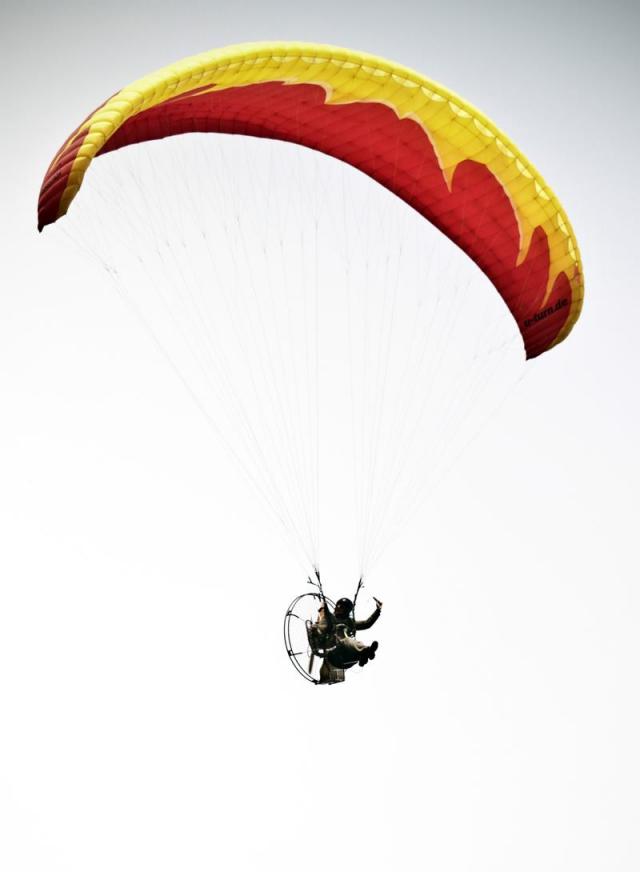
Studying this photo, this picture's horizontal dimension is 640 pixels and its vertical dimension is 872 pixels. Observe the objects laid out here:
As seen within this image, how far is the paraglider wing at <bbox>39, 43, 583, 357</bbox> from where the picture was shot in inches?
760

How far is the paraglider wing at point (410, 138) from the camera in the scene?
1930 centimetres

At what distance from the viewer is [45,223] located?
17.1 m

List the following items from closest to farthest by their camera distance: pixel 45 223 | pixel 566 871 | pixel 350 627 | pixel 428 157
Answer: pixel 45 223 → pixel 350 627 → pixel 428 157 → pixel 566 871

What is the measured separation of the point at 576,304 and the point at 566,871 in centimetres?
5097

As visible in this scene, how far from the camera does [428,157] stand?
21.1m

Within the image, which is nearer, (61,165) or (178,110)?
(61,165)

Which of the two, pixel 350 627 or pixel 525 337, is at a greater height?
pixel 525 337

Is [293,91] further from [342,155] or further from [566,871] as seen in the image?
[566,871]

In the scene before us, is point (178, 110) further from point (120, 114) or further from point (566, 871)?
point (566, 871)

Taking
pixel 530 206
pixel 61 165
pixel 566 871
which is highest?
pixel 530 206

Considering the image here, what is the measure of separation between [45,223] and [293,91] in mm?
4228

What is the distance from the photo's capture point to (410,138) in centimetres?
2091

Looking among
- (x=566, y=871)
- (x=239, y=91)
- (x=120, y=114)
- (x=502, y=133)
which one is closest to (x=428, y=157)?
(x=502, y=133)

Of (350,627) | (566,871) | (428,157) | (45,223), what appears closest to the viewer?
(45,223)
